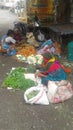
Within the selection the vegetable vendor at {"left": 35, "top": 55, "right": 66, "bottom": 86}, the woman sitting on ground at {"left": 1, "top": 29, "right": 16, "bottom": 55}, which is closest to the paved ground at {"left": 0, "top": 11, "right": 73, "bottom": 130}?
the vegetable vendor at {"left": 35, "top": 55, "right": 66, "bottom": 86}

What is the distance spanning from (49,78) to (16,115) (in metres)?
1.63

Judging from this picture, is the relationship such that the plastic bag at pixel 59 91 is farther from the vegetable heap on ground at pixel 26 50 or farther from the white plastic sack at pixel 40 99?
the vegetable heap on ground at pixel 26 50

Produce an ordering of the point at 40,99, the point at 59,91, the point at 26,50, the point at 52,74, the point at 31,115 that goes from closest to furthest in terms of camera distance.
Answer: the point at 31,115, the point at 40,99, the point at 59,91, the point at 52,74, the point at 26,50

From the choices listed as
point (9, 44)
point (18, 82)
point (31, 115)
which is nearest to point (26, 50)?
point (9, 44)

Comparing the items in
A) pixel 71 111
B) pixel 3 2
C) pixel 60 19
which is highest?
pixel 71 111

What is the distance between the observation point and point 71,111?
6.02 metres

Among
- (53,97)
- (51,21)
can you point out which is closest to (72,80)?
(53,97)

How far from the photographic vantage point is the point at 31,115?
19.2 feet

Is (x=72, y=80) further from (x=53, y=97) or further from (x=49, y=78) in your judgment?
(x=53, y=97)

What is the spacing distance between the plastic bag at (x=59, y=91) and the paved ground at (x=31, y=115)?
0.12m

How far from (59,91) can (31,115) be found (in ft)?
3.07

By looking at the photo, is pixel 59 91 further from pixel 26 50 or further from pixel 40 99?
pixel 26 50

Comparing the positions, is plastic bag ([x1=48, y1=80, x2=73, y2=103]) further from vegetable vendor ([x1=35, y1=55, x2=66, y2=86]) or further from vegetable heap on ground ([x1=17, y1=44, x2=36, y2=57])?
vegetable heap on ground ([x1=17, y1=44, x2=36, y2=57])

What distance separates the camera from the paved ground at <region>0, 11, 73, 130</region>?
5414 mm
